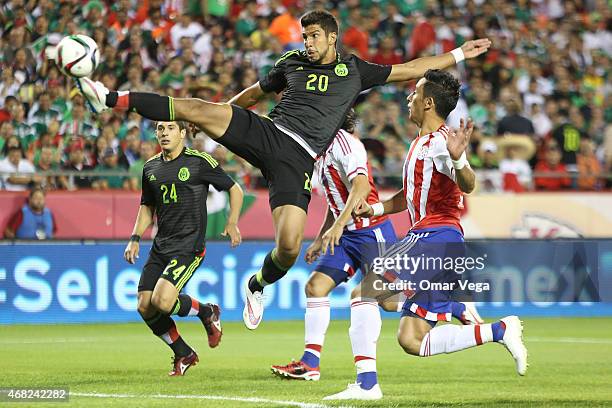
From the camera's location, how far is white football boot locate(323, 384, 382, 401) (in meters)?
7.95

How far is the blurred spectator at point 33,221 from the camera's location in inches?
594

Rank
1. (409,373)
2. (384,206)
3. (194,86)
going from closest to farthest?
1. (384,206)
2. (409,373)
3. (194,86)

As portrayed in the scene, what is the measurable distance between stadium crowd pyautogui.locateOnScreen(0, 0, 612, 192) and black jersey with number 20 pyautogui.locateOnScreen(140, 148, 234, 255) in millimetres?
4997

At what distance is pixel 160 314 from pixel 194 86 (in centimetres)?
772

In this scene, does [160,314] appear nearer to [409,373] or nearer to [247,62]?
[409,373]

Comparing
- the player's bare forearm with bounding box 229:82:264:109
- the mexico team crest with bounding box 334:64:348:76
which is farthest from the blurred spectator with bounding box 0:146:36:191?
the mexico team crest with bounding box 334:64:348:76

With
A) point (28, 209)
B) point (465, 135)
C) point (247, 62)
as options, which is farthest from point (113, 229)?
point (465, 135)

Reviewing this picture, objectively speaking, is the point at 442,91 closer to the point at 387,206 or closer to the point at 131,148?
the point at 387,206

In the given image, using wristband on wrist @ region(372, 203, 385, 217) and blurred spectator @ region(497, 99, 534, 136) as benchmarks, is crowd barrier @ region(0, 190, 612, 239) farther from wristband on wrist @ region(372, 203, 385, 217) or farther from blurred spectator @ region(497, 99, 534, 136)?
wristband on wrist @ region(372, 203, 385, 217)

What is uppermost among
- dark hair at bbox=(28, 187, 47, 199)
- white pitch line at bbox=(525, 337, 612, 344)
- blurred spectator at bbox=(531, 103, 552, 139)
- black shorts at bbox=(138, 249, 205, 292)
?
blurred spectator at bbox=(531, 103, 552, 139)

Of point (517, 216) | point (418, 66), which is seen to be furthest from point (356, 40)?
point (418, 66)

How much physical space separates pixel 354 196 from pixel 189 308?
245 centimetres

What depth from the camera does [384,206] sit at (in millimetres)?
8430

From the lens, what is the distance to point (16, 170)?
1528 centimetres
